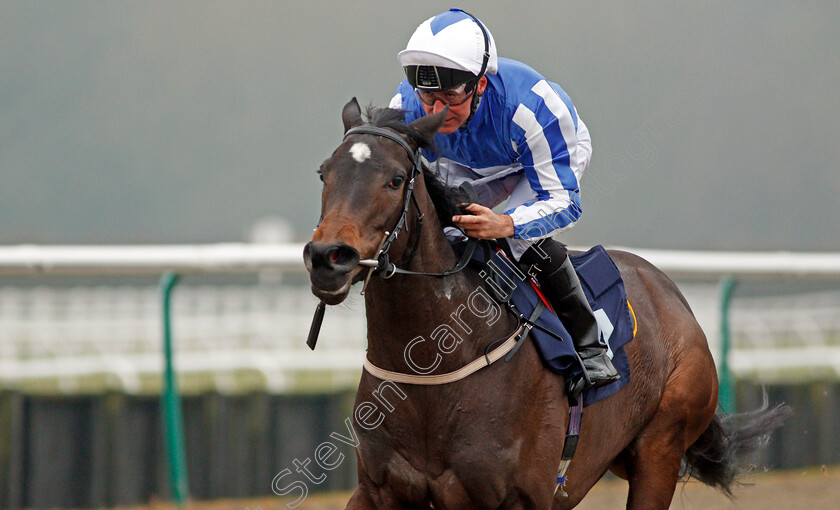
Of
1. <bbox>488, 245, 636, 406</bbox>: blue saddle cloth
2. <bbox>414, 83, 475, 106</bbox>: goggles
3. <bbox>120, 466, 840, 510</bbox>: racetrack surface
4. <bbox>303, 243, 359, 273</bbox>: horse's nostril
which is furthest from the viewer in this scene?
<bbox>120, 466, 840, 510</bbox>: racetrack surface

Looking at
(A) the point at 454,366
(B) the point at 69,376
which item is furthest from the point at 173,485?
(A) the point at 454,366

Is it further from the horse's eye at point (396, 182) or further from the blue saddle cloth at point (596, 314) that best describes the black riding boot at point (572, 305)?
the horse's eye at point (396, 182)

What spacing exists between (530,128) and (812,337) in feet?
14.5

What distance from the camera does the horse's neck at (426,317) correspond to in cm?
270

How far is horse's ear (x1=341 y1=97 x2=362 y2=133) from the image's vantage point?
2775 millimetres

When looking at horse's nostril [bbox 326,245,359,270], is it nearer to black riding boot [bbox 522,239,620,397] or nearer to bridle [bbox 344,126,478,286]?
bridle [bbox 344,126,478,286]

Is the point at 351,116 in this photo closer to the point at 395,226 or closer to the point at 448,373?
the point at 395,226

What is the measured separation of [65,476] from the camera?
184 inches

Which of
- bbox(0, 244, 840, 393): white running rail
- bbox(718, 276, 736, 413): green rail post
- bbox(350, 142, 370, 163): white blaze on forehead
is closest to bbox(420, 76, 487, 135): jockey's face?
bbox(350, 142, 370, 163): white blaze on forehead

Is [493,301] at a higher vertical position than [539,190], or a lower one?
lower

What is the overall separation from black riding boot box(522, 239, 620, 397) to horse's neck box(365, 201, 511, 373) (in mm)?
375

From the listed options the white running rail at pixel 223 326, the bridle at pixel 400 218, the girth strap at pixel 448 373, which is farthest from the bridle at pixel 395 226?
the white running rail at pixel 223 326

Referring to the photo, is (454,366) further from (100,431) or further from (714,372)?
(100,431)

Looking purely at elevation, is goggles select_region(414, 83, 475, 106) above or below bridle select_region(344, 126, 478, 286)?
above
